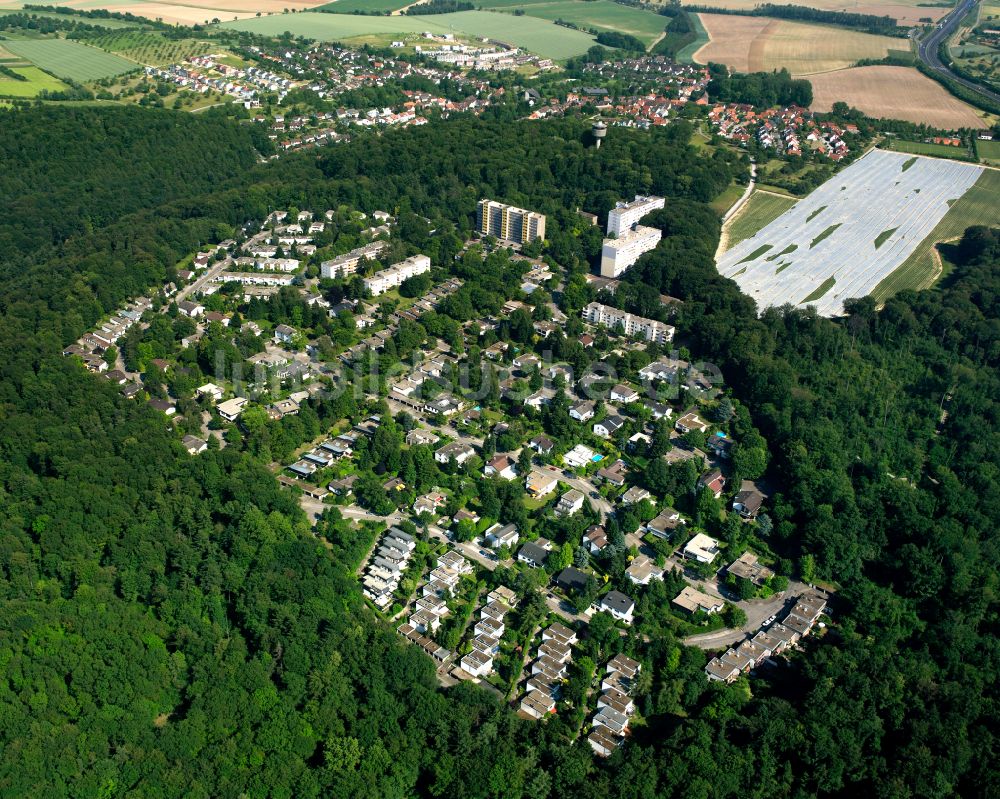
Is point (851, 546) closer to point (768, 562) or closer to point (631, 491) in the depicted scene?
point (768, 562)

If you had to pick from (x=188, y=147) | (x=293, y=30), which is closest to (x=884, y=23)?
(x=293, y=30)

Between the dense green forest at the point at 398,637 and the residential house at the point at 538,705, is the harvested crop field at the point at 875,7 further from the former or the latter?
the residential house at the point at 538,705

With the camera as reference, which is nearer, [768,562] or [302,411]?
[768,562]

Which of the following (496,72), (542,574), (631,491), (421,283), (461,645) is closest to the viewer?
(461,645)

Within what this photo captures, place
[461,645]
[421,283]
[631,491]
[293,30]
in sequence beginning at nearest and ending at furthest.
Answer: [461,645] → [631,491] → [421,283] → [293,30]

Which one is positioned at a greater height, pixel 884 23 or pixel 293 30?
pixel 884 23

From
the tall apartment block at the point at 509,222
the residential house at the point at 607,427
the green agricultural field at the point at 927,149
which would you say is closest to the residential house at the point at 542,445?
the residential house at the point at 607,427
